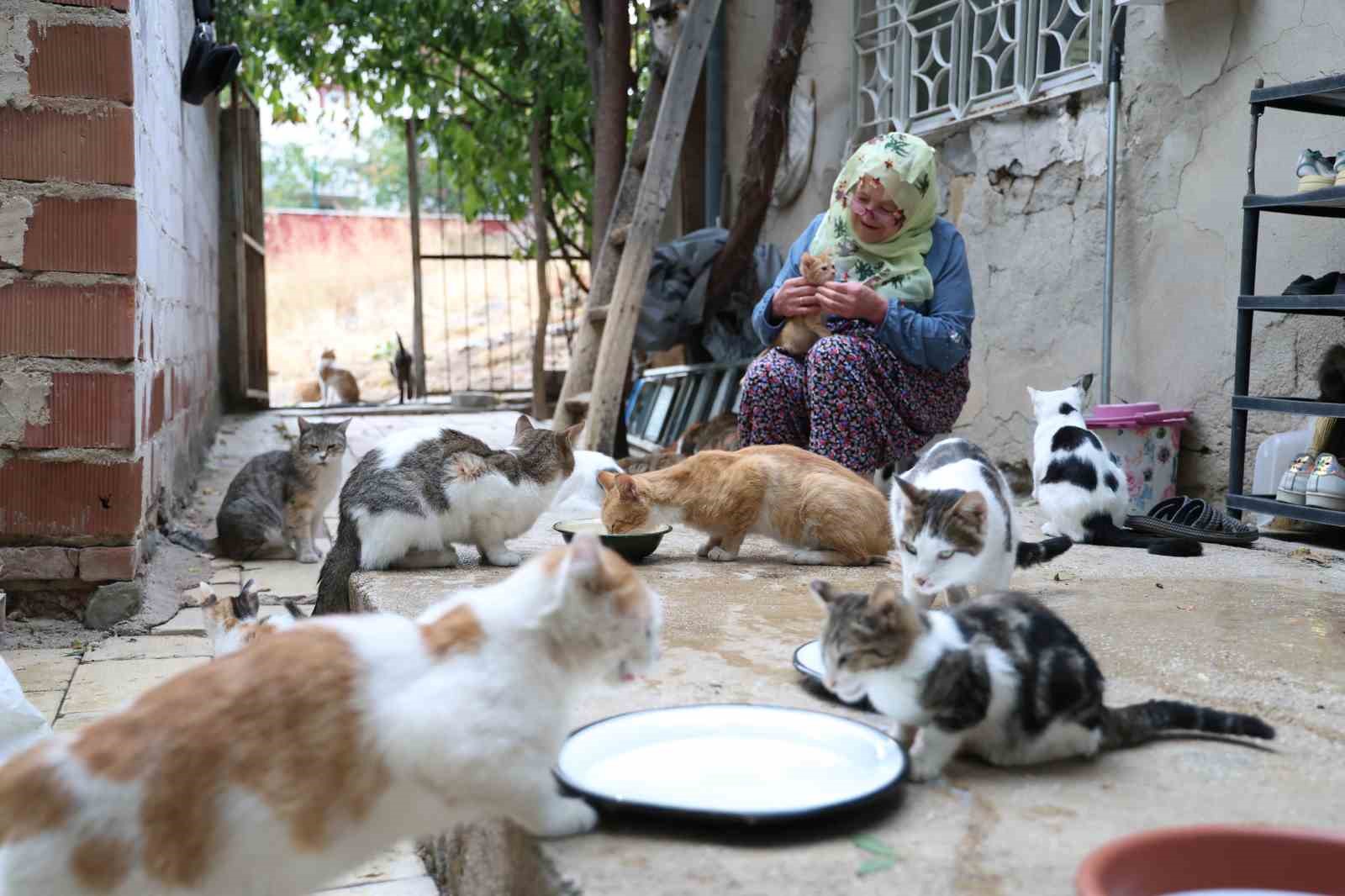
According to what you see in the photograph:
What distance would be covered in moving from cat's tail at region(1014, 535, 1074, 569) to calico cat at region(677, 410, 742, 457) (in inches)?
113

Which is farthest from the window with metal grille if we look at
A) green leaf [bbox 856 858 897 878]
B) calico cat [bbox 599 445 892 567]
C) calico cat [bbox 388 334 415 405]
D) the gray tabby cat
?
calico cat [bbox 388 334 415 405]

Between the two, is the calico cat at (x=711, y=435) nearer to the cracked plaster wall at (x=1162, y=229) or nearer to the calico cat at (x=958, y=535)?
the cracked plaster wall at (x=1162, y=229)

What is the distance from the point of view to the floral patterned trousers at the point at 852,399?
4.06 m

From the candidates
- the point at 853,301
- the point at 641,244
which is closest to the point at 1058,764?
the point at 853,301

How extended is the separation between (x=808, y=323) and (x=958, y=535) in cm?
192

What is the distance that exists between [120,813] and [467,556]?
2420mm

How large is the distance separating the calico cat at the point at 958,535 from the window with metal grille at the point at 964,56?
9.66ft

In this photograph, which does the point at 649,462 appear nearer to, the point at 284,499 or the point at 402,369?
A: the point at 284,499

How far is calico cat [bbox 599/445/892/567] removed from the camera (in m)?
3.47

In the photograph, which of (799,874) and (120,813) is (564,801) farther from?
(120,813)

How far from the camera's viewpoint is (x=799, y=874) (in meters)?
1.43

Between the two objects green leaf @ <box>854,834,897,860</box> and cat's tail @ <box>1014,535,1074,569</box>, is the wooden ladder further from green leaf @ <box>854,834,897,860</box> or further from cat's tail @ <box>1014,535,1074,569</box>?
green leaf @ <box>854,834,897,860</box>

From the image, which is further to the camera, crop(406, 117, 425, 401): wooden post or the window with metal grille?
crop(406, 117, 425, 401): wooden post

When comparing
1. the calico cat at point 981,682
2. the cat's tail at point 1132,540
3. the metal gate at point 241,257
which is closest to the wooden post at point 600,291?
the cat's tail at point 1132,540
